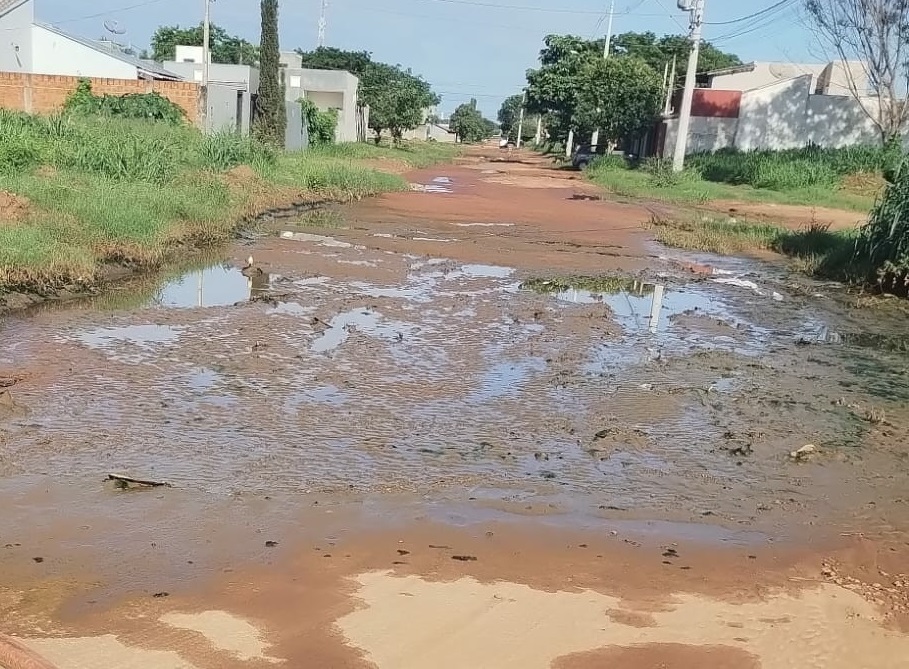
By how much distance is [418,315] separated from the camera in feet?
31.3

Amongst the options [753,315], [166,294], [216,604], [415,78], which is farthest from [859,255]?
[415,78]

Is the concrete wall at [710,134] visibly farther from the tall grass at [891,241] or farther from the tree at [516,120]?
the tree at [516,120]

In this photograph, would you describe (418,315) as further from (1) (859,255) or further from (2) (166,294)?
(1) (859,255)

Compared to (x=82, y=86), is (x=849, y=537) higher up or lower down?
lower down

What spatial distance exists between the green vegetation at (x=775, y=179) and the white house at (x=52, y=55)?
64.1ft

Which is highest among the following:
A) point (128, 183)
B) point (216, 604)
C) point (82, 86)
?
point (82, 86)

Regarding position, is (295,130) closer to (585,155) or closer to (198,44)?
(585,155)

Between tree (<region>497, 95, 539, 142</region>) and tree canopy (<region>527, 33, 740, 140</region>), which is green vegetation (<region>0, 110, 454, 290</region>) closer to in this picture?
tree canopy (<region>527, 33, 740, 140</region>)

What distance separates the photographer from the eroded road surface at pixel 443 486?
348 centimetres

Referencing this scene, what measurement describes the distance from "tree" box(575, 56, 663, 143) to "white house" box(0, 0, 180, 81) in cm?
2126

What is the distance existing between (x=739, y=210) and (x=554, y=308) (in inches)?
648

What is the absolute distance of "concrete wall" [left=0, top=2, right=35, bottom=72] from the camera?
33312 mm

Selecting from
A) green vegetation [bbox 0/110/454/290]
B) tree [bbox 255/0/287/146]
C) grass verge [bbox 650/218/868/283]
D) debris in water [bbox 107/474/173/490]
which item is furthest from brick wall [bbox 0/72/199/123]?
debris in water [bbox 107/474/173/490]

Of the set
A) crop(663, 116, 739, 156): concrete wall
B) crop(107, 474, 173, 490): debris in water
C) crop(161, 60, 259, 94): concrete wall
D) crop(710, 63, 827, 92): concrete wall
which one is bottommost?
crop(107, 474, 173, 490): debris in water
